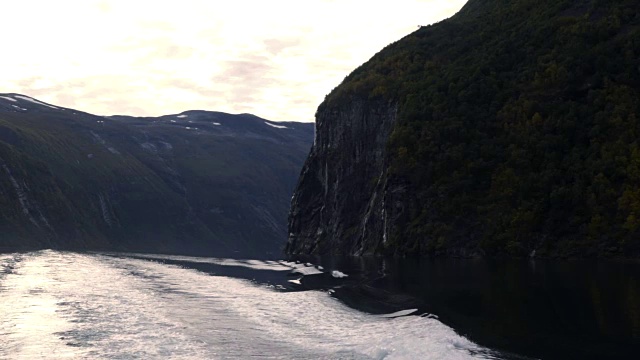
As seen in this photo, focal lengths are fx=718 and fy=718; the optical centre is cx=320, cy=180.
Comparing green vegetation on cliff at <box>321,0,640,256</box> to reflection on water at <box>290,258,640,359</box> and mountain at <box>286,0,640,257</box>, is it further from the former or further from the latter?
reflection on water at <box>290,258,640,359</box>

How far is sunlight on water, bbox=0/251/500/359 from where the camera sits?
108 ft

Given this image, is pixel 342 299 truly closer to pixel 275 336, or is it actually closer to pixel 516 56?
pixel 275 336

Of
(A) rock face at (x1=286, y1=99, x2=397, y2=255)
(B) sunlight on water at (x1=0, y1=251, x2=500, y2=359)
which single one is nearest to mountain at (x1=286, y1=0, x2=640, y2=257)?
(A) rock face at (x1=286, y1=99, x2=397, y2=255)

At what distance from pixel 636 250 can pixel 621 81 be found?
1395 inches

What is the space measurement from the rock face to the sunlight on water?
2648 inches

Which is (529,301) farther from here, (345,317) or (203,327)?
(203,327)

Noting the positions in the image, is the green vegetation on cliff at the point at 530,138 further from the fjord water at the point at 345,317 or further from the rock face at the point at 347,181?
the fjord water at the point at 345,317

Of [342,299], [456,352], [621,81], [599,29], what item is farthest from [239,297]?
[599,29]

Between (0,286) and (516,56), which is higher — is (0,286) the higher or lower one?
the lower one

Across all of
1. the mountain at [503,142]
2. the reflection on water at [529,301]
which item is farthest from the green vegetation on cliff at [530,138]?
the reflection on water at [529,301]

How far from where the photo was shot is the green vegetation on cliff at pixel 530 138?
8750cm

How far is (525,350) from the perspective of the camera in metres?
29.6

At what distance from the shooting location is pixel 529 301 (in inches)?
1711

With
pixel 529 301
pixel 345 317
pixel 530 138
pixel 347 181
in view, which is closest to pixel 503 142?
pixel 530 138
